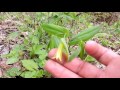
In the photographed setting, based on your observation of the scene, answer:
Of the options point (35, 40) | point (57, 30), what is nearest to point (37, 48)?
point (35, 40)

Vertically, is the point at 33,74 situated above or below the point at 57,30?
below

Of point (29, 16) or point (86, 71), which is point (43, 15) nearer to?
point (29, 16)

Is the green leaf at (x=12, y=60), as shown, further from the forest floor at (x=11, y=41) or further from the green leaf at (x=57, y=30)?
the green leaf at (x=57, y=30)

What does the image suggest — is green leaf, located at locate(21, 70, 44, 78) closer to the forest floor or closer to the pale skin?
the forest floor

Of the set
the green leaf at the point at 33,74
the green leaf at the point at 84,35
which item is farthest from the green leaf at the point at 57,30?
the green leaf at the point at 33,74

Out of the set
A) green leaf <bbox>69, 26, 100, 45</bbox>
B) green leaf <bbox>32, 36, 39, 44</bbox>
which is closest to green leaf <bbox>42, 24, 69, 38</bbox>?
green leaf <bbox>69, 26, 100, 45</bbox>

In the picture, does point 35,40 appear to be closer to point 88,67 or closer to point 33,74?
point 33,74

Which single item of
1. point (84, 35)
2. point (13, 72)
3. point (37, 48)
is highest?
point (84, 35)
